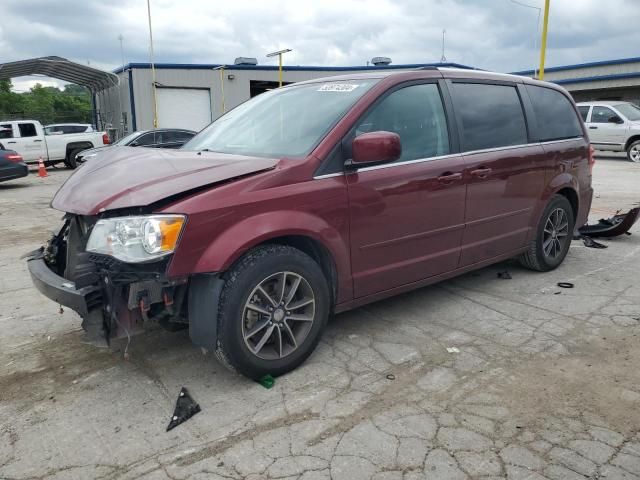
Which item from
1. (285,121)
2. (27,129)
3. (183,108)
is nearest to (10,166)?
(27,129)

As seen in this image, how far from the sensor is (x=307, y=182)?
3.18 meters

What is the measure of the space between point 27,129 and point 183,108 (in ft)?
27.0

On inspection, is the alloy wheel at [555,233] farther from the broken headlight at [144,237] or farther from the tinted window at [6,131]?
the tinted window at [6,131]

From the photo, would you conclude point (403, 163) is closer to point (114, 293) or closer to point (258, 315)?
point (258, 315)

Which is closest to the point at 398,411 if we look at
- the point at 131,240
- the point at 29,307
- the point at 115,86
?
the point at 131,240

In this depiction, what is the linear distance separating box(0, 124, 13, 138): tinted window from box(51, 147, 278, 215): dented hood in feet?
57.5

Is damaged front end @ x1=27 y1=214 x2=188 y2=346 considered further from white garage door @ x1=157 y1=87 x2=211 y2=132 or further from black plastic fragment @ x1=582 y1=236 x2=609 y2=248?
white garage door @ x1=157 y1=87 x2=211 y2=132

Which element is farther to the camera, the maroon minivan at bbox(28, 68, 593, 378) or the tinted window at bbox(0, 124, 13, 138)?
the tinted window at bbox(0, 124, 13, 138)

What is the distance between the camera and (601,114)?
17625mm

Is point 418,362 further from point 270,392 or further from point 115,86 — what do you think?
point 115,86

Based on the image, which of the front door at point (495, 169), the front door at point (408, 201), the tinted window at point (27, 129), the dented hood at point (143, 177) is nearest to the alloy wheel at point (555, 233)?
the front door at point (495, 169)

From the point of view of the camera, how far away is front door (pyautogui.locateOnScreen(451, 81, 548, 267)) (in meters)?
4.14

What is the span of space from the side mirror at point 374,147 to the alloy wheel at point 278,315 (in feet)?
2.71

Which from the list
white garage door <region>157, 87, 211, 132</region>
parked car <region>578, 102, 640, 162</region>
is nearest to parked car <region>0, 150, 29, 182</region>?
white garage door <region>157, 87, 211, 132</region>
